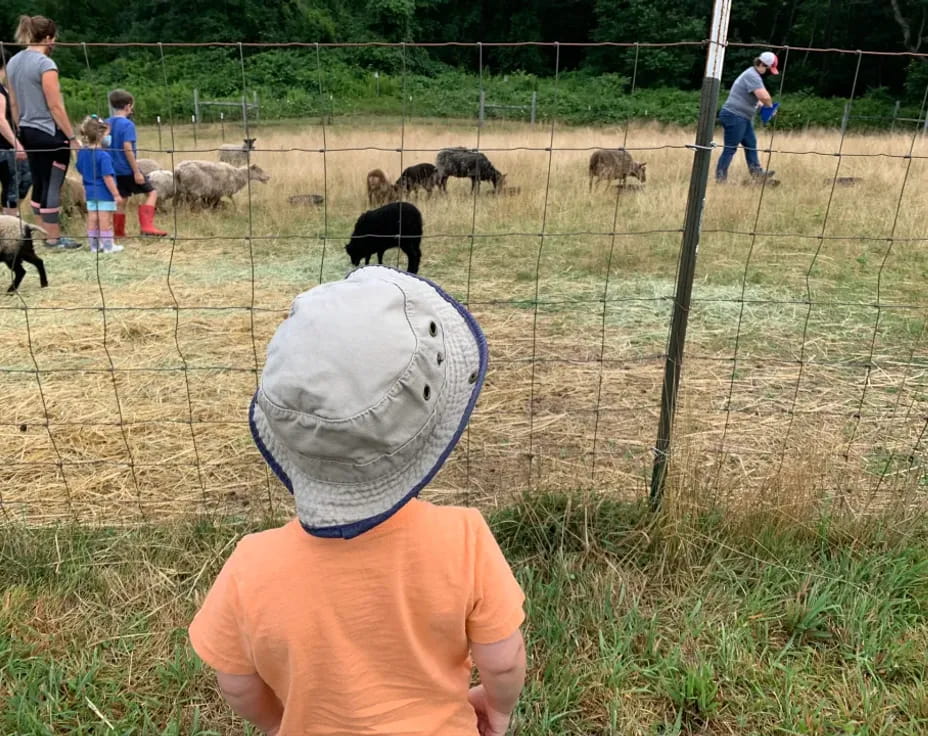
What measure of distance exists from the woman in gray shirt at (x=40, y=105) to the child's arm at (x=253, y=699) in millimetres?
5615

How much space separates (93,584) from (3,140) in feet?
20.6

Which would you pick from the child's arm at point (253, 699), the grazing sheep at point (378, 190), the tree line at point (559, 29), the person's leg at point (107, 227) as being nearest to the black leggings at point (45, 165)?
the person's leg at point (107, 227)

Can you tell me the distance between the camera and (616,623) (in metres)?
2.24

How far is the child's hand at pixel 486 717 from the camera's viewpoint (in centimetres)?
138

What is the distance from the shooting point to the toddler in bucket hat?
993 mm

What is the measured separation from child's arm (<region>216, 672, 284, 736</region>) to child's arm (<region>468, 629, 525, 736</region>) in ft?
1.22

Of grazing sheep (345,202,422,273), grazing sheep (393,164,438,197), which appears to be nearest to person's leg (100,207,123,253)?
grazing sheep (345,202,422,273)

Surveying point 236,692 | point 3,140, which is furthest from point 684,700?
point 3,140

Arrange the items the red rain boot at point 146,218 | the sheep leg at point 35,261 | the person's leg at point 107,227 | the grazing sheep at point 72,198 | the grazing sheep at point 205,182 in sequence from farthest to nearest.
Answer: the grazing sheep at point 205,182
the grazing sheep at point 72,198
the red rain boot at point 146,218
the person's leg at point 107,227
the sheep leg at point 35,261

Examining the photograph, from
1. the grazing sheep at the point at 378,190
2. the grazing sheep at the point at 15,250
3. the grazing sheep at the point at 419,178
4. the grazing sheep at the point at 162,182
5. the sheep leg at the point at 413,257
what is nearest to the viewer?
the grazing sheep at the point at 15,250

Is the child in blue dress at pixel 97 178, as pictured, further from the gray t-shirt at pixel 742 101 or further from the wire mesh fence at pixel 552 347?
the gray t-shirt at pixel 742 101

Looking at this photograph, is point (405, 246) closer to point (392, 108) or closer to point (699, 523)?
point (699, 523)

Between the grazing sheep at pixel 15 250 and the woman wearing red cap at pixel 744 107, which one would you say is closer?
the grazing sheep at pixel 15 250

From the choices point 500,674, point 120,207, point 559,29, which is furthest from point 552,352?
point 559,29
